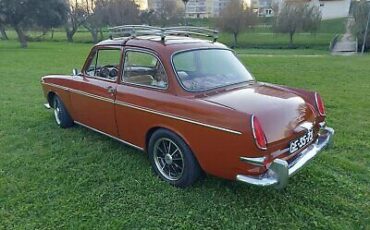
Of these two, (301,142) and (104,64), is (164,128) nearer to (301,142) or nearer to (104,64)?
(301,142)

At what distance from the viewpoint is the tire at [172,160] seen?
3326 millimetres

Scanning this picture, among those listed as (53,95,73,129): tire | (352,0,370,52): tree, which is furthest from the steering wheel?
(352,0,370,52): tree

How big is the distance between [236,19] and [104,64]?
44.8 meters

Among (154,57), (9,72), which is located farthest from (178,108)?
(9,72)

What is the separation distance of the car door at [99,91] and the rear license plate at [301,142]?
2.25m

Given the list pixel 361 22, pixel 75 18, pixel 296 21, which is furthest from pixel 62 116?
pixel 296 21

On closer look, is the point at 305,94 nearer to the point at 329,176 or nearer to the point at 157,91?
the point at 329,176

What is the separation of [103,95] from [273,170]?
2.48 meters

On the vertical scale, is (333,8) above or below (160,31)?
above

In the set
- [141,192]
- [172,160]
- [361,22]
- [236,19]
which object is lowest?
[141,192]

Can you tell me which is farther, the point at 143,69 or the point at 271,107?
the point at 143,69

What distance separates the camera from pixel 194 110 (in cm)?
311

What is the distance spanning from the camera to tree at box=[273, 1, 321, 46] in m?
44.7

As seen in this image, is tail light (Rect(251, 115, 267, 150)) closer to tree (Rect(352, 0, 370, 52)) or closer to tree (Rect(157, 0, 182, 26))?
tree (Rect(352, 0, 370, 52))
